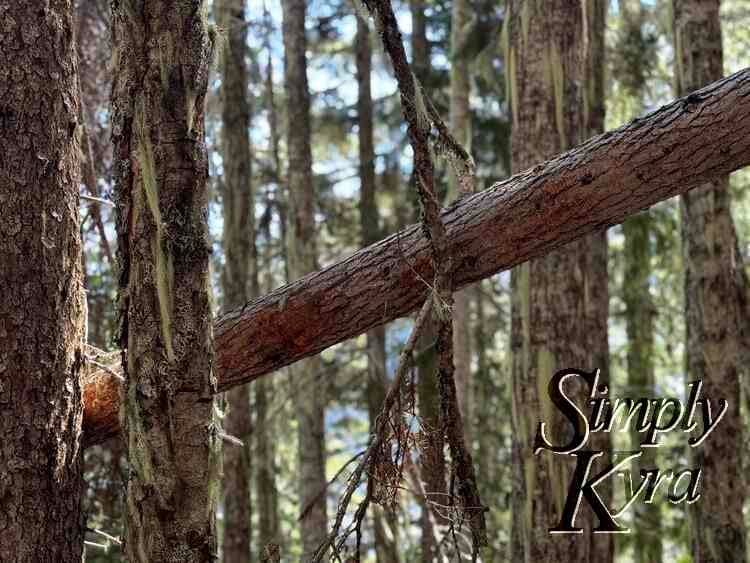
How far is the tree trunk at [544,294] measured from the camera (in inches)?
199

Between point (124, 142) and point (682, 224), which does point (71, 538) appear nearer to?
point (124, 142)

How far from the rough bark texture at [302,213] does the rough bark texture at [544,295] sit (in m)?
3.12

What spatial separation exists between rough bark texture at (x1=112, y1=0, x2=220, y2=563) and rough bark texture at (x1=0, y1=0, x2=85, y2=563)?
37 cm

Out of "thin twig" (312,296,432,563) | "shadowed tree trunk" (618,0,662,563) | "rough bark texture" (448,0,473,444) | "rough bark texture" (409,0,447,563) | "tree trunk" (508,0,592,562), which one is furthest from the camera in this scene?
"shadowed tree trunk" (618,0,662,563)

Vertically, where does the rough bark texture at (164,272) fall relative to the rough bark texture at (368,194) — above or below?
below

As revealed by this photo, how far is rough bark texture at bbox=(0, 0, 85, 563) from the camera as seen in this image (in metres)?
2.71

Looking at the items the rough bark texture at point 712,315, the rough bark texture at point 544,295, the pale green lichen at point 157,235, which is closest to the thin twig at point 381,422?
the pale green lichen at point 157,235

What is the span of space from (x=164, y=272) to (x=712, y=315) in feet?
15.1

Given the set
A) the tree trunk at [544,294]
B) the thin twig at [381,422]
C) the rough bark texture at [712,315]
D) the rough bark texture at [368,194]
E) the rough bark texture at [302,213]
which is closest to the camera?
the thin twig at [381,422]

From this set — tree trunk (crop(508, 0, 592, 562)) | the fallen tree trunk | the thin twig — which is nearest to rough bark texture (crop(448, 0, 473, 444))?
tree trunk (crop(508, 0, 592, 562))

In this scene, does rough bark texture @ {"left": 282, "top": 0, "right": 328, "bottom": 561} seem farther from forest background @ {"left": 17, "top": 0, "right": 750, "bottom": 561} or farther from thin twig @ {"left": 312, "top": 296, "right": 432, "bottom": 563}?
thin twig @ {"left": 312, "top": 296, "right": 432, "bottom": 563}

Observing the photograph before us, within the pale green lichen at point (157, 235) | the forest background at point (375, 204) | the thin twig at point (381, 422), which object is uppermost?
the forest background at point (375, 204)

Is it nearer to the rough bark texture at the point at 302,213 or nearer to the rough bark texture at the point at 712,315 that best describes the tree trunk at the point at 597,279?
the rough bark texture at the point at 712,315

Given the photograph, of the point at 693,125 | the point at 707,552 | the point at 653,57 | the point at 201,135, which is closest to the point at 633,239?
the point at 653,57
